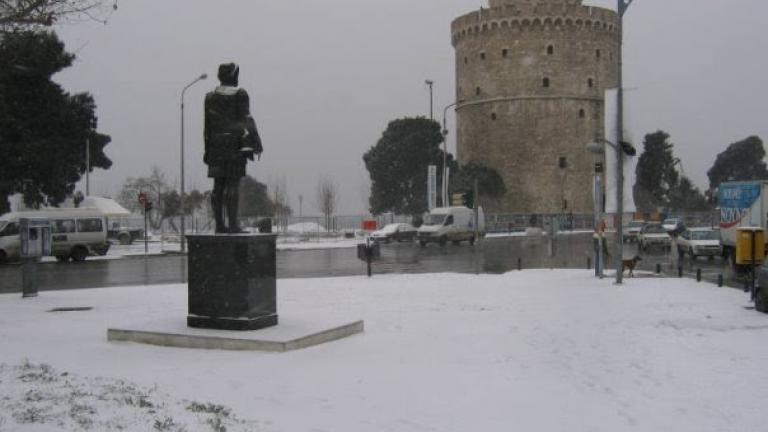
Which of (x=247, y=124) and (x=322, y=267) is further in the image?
(x=322, y=267)

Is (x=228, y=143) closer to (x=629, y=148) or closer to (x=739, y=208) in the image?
(x=629, y=148)

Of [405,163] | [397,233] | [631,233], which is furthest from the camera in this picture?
[405,163]

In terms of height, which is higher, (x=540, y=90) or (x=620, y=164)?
(x=540, y=90)

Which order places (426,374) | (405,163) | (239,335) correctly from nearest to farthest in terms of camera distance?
(426,374) < (239,335) < (405,163)

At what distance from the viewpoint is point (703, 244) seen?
2981cm

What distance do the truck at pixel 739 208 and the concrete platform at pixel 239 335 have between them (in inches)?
781

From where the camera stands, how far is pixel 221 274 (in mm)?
9688

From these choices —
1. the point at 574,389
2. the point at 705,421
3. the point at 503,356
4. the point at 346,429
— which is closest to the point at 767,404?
the point at 705,421

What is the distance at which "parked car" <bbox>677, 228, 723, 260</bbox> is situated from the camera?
29.7 metres

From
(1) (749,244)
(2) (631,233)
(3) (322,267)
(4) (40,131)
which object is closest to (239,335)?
(1) (749,244)

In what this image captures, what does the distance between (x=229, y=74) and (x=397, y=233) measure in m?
37.7

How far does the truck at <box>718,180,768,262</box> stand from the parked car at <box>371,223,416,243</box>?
72.6 ft

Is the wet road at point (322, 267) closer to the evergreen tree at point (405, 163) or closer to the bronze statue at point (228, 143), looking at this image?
the bronze statue at point (228, 143)

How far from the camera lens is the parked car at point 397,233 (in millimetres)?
47225
